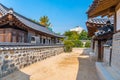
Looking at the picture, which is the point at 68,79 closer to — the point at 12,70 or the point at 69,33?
the point at 12,70

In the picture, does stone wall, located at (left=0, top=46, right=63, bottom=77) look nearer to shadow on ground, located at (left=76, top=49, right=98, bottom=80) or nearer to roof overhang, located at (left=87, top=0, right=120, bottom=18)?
shadow on ground, located at (left=76, top=49, right=98, bottom=80)

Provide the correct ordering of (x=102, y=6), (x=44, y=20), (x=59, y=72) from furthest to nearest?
1. (x=44, y=20)
2. (x=59, y=72)
3. (x=102, y=6)

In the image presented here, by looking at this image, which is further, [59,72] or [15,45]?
[59,72]

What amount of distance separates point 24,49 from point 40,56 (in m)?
3.77

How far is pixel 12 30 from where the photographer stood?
1075 cm

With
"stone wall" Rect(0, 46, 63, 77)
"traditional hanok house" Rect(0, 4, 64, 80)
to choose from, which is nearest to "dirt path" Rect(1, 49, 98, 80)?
"stone wall" Rect(0, 46, 63, 77)

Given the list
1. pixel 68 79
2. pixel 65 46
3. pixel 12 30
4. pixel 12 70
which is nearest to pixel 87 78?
pixel 68 79

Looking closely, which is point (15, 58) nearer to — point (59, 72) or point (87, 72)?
point (59, 72)

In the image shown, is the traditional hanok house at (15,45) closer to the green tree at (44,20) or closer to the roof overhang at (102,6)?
the roof overhang at (102,6)

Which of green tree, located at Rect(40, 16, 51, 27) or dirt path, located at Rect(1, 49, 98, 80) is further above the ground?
green tree, located at Rect(40, 16, 51, 27)

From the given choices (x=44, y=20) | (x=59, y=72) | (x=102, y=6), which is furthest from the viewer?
(x=44, y=20)

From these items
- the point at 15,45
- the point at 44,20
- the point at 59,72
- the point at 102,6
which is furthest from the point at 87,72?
the point at 44,20

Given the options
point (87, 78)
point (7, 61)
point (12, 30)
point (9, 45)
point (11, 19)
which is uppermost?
point (11, 19)

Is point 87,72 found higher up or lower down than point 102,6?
Answer: lower down
